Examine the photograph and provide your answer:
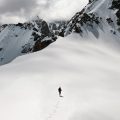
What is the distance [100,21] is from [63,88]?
95.5m

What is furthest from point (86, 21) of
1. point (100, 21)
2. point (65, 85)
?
point (65, 85)

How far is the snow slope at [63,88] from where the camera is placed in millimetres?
41688

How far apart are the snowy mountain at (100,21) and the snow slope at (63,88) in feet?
130

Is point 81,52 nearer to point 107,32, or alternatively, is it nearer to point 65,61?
point 65,61

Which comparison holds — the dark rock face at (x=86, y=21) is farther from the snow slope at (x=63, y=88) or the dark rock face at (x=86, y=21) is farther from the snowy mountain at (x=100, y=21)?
the snow slope at (x=63, y=88)

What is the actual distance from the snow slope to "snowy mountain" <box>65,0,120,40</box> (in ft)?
130

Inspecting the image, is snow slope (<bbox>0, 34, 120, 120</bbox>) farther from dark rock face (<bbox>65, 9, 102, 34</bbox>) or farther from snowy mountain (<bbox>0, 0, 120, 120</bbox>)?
dark rock face (<bbox>65, 9, 102, 34</bbox>)

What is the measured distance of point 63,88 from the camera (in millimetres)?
57625

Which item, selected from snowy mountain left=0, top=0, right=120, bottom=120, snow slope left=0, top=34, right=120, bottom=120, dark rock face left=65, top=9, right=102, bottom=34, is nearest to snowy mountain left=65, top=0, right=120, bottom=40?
dark rock face left=65, top=9, right=102, bottom=34

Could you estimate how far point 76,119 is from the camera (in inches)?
1549

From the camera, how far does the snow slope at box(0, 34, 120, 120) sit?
41688 millimetres

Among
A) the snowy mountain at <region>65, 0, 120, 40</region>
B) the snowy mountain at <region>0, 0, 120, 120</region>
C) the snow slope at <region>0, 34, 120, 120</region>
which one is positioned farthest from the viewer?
the snowy mountain at <region>65, 0, 120, 40</region>

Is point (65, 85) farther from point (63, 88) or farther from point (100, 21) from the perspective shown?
point (100, 21)

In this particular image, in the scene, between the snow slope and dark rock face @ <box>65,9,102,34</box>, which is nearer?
the snow slope
